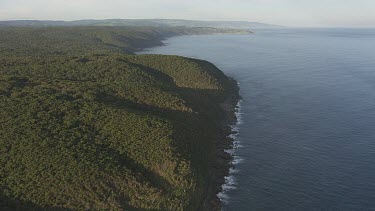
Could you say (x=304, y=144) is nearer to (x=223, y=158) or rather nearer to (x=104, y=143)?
(x=223, y=158)

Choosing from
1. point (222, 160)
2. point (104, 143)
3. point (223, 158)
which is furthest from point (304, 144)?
point (104, 143)

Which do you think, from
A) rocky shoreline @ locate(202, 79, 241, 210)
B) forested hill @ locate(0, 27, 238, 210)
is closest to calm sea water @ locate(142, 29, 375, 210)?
rocky shoreline @ locate(202, 79, 241, 210)

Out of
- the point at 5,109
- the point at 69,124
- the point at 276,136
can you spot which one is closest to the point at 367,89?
the point at 276,136

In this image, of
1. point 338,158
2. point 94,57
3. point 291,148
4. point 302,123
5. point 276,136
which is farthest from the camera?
point 94,57

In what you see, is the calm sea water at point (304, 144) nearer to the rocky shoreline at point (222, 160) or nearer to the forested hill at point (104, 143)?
the rocky shoreline at point (222, 160)

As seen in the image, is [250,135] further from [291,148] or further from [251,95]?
[251,95]

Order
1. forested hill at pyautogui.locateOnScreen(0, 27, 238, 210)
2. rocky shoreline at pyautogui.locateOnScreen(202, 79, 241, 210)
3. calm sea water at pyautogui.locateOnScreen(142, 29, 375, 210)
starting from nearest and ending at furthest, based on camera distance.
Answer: forested hill at pyautogui.locateOnScreen(0, 27, 238, 210) < rocky shoreline at pyautogui.locateOnScreen(202, 79, 241, 210) < calm sea water at pyautogui.locateOnScreen(142, 29, 375, 210)

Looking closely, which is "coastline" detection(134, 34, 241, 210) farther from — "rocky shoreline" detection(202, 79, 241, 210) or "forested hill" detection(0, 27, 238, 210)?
"forested hill" detection(0, 27, 238, 210)
